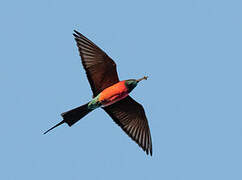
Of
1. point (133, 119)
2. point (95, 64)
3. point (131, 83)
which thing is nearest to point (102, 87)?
point (95, 64)

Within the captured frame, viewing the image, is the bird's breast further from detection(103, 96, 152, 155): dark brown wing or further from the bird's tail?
the bird's tail

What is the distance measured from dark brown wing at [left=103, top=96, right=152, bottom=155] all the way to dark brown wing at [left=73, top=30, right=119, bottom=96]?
590mm

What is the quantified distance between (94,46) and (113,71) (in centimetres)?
69

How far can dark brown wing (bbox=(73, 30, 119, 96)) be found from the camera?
1003 cm

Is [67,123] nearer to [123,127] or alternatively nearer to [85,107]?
[85,107]

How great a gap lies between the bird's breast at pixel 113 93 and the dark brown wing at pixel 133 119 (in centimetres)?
27

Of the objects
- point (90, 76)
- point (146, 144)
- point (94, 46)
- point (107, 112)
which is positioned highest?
point (94, 46)

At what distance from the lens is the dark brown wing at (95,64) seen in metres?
10.0

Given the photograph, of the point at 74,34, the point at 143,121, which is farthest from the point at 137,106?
the point at 74,34

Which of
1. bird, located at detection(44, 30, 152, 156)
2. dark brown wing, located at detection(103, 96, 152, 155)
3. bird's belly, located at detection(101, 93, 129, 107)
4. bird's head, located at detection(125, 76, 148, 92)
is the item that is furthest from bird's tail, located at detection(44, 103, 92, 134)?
bird's head, located at detection(125, 76, 148, 92)

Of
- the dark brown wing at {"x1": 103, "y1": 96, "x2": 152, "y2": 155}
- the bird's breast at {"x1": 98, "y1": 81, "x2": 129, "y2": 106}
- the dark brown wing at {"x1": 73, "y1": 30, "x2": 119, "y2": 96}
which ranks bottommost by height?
the dark brown wing at {"x1": 103, "y1": 96, "x2": 152, "y2": 155}

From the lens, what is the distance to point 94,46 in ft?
33.0

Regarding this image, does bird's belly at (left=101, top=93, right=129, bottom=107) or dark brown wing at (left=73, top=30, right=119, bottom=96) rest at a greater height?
dark brown wing at (left=73, top=30, right=119, bottom=96)

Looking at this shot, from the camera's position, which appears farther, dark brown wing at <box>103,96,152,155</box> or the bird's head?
dark brown wing at <box>103,96,152,155</box>
